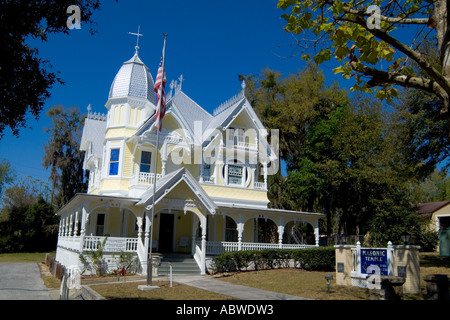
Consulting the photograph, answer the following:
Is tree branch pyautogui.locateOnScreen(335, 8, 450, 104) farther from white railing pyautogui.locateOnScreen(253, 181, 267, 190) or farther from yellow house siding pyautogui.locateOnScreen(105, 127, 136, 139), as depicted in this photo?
white railing pyautogui.locateOnScreen(253, 181, 267, 190)

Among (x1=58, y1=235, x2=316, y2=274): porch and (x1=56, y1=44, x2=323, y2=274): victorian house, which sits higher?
(x1=56, y1=44, x2=323, y2=274): victorian house

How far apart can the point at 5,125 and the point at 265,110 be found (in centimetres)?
2931

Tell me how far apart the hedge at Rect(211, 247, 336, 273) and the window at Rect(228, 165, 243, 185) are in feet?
20.4

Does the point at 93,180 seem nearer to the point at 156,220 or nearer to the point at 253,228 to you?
the point at 156,220

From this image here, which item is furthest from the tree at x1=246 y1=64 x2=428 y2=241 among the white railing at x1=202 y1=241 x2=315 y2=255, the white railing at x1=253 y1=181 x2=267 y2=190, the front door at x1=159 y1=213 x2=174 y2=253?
the front door at x1=159 y1=213 x2=174 y2=253

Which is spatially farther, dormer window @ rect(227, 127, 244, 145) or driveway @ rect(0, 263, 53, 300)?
dormer window @ rect(227, 127, 244, 145)

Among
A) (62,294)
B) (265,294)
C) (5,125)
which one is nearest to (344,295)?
(265,294)

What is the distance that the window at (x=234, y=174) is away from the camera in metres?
27.2

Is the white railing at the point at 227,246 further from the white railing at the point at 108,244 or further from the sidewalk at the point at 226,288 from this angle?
the white railing at the point at 108,244

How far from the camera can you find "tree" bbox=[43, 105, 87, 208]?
149ft

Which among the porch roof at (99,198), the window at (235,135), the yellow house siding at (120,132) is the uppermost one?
the window at (235,135)

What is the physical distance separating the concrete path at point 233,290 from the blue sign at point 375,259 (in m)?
3.88

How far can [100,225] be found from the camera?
2503 centimetres

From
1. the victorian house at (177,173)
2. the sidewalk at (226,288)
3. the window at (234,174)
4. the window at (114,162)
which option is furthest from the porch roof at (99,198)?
the window at (234,174)
